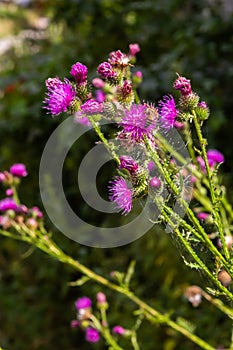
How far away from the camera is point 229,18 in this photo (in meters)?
2.67

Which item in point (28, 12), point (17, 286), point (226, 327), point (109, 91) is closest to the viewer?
point (109, 91)

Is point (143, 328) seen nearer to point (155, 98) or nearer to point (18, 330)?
point (18, 330)

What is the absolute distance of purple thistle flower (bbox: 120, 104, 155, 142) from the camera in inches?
37.6

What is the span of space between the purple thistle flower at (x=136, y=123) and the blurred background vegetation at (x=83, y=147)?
49.6 inches

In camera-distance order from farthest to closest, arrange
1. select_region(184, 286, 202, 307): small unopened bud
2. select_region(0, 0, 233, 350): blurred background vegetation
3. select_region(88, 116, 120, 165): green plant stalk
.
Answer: select_region(0, 0, 233, 350): blurred background vegetation, select_region(184, 286, 202, 307): small unopened bud, select_region(88, 116, 120, 165): green plant stalk

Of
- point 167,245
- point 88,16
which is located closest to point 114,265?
point 167,245

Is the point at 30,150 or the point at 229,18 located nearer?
the point at 229,18

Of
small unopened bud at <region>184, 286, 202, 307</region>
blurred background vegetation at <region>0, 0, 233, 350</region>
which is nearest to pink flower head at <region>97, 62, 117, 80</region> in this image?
small unopened bud at <region>184, 286, 202, 307</region>

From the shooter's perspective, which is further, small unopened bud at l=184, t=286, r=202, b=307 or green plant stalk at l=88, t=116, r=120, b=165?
small unopened bud at l=184, t=286, r=202, b=307

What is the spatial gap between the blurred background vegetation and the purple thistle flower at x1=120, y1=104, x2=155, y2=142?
1.26 meters

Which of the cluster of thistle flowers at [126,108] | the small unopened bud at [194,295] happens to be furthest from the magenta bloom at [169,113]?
the small unopened bud at [194,295]

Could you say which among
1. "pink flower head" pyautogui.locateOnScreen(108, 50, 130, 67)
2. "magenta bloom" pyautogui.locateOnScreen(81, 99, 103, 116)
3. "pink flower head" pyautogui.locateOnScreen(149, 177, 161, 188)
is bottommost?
"pink flower head" pyautogui.locateOnScreen(149, 177, 161, 188)

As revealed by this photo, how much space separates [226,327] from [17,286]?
1.04m

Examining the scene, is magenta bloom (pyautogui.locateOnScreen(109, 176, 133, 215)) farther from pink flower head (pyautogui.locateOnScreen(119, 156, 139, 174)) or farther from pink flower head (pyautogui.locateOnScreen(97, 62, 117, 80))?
pink flower head (pyautogui.locateOnScreen(97, 62, 117, 80))
